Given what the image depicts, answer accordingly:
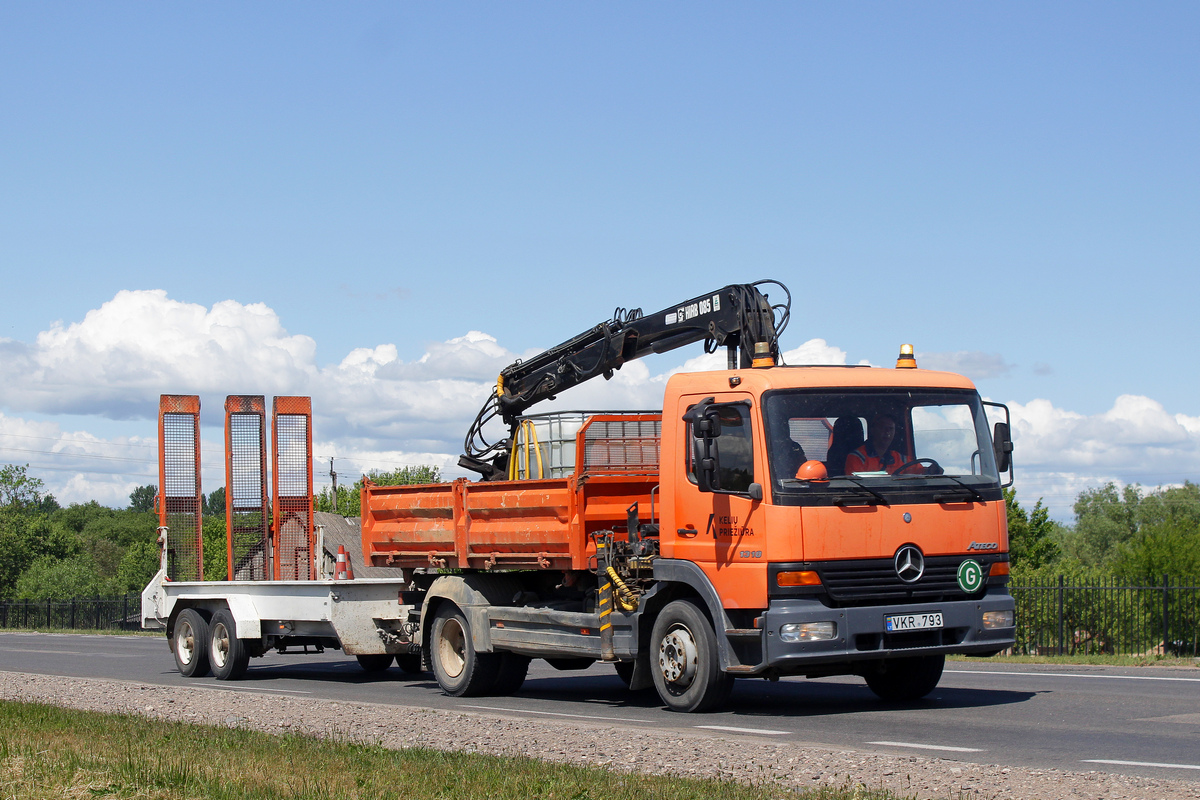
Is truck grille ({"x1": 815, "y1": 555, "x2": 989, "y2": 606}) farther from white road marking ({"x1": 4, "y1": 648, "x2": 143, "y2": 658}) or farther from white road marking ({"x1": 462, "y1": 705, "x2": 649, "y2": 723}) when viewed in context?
white road marking ({"x1": 4, "y1": 648, "x2": 143, "y2": 658})

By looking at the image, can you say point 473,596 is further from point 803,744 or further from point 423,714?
point 803,744

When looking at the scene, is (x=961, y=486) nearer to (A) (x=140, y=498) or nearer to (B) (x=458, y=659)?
(B) (x=458, y=659)

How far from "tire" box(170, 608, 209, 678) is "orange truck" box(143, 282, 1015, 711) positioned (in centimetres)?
507

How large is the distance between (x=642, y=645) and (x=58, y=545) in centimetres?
9425

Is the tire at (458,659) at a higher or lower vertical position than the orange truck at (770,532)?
lower

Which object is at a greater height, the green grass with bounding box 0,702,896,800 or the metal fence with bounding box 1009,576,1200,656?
the green grass with bounding box 0,702,896,800

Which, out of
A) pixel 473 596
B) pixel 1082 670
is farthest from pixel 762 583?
pixel 1082 670

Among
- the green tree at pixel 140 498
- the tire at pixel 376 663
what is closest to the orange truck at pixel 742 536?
the tire at pixel 376 663

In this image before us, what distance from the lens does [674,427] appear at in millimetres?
11867

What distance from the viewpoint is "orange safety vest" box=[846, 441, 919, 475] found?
10945 mm

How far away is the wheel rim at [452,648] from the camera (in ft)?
48.0

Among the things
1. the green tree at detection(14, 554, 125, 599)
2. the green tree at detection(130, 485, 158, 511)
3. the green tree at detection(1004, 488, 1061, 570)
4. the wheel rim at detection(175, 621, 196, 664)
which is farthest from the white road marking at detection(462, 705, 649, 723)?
the green tree at detection(130, 485, 158, 511)

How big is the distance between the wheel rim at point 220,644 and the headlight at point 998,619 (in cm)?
1080

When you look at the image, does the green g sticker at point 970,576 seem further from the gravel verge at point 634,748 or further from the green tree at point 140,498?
the green tree at point 140,498
